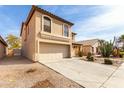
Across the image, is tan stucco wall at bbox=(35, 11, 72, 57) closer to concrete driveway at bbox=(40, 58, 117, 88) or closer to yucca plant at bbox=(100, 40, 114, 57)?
concrete driveway at bbox=(40, 58, 117, 88)

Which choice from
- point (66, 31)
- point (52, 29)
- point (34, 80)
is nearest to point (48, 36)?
point (52, 29)

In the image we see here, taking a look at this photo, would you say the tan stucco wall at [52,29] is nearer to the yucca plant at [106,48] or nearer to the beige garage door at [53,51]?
the beige garage door at [53,51]

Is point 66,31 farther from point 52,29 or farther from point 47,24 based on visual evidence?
point 47,24

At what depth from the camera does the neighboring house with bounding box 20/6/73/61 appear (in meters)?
9.46

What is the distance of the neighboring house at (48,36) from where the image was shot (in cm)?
946

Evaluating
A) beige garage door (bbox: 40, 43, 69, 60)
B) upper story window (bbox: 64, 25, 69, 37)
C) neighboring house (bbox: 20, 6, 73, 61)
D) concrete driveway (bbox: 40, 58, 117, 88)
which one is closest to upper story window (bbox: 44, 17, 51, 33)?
neighboring house (bbox: 20, 6, 73, 61)

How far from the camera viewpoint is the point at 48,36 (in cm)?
1040

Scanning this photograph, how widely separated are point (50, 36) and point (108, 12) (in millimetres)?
6121

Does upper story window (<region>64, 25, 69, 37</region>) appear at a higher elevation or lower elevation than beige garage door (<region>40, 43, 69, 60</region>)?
higher

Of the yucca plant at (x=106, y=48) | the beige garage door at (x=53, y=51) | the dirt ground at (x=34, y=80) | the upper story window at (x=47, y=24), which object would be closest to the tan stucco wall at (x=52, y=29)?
the upper story window at (x=47, y=24)

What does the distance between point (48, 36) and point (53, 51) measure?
205cm
